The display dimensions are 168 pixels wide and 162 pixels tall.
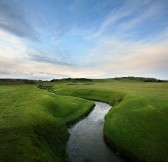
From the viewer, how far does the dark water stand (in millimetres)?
30408

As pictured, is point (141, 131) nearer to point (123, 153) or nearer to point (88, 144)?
point (123, 153)

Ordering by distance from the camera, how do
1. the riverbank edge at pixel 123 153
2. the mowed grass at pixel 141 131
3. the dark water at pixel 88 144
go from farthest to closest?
the dark water at pixel 88 144 < the mowed grass at pixel 141 131 < the riverbank edge at pixel 123 153

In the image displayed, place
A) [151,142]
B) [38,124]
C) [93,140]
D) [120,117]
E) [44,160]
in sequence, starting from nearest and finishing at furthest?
1. [44,160]
2. [151,142]
3. [38,124]
4. [93,140]
5. [120,117]

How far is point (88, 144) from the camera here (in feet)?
116

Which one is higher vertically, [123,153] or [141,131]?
[141,131]

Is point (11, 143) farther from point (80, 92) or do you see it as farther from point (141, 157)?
point (80, 92)

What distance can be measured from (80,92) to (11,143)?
83581mm

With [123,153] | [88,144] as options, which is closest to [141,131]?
[123,153]

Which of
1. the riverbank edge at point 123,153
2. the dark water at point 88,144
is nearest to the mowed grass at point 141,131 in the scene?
the riverbank edge at point 123,153

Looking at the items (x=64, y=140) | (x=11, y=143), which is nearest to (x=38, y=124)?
(x=64, y=140)

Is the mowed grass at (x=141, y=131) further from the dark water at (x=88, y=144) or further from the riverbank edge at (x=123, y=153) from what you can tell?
the dark water at (x=88, y=144)

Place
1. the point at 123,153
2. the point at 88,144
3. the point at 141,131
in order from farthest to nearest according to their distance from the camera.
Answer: the point at 141,131 < the point at 88,144 < the point at 123,153

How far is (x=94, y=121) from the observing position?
52219 millimetres

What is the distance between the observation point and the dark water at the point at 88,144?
99.8 ft
